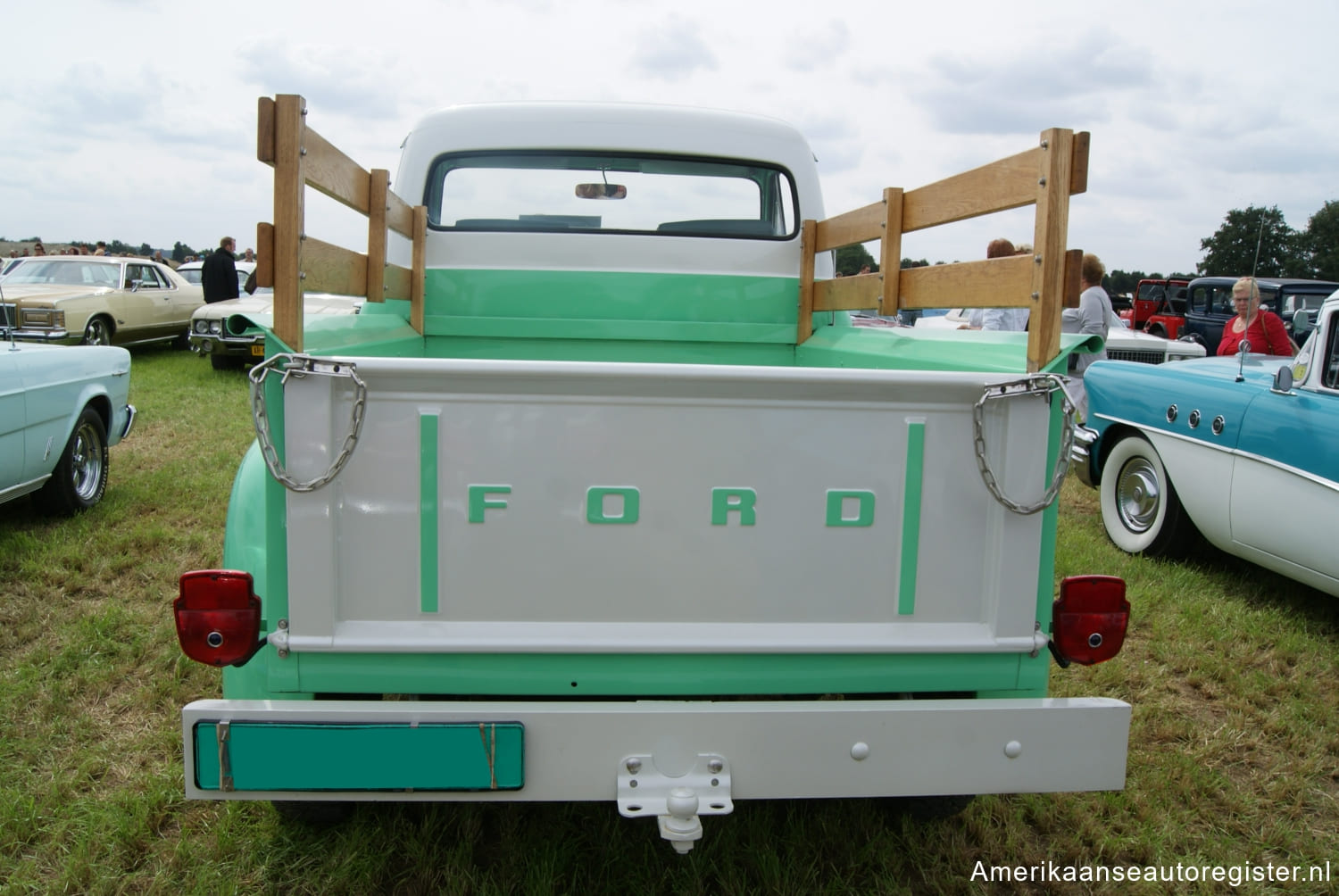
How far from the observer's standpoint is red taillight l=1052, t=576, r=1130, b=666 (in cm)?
193

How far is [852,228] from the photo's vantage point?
3.21m

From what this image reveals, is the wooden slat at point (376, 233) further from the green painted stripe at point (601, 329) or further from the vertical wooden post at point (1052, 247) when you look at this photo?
the vertical wooden post at point (1052, 247)

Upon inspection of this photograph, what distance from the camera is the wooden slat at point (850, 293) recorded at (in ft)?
9.64

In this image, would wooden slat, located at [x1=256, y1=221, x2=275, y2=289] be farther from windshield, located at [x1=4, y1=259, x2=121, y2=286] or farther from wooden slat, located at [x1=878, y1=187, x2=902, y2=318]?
windshield, located at [x1=4, y1=259, x2=121, y2=286]

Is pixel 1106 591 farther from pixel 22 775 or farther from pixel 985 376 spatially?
pixel 22 775

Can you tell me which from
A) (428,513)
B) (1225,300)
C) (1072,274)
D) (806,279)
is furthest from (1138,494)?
(1225,300)

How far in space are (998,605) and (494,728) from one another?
3.39ft

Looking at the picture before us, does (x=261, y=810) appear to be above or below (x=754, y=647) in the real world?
below

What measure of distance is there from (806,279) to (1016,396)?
75.7 inches

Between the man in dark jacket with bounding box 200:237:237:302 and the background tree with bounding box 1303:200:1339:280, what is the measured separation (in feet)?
46.9

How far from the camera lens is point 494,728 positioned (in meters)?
1.72

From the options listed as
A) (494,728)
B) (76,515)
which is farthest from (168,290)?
(494,728)

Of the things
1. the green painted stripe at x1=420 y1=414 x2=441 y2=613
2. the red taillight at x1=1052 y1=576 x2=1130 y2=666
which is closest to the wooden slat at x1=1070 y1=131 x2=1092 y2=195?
the red taillight at x1=1052 y1=576 x2=1130 y2=666

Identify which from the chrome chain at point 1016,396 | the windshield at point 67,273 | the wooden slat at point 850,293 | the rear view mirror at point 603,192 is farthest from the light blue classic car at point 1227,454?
the windshield at point 67,273
